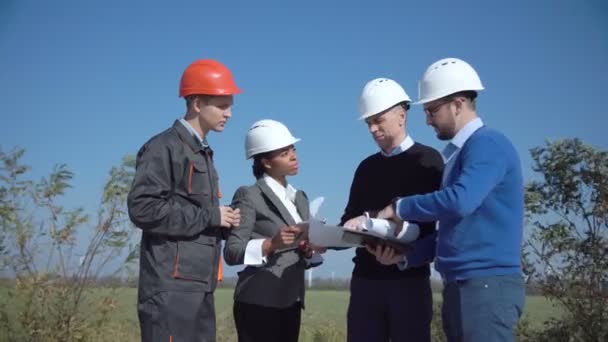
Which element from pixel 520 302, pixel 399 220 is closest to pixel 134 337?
pixel 399 220

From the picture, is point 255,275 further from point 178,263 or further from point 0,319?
point 0,319

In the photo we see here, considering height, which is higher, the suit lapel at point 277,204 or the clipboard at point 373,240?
the suit lapel at point 277,204

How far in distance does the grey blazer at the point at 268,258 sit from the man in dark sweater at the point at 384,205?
477mm

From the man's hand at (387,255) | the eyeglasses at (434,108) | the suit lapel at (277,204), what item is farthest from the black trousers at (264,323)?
the eyeglasses at (434,108)

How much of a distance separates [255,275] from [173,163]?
1.04 metres

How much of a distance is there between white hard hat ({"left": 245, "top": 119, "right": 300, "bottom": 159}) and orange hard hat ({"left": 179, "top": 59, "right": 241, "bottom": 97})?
0.52 metres

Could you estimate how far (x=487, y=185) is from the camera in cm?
322

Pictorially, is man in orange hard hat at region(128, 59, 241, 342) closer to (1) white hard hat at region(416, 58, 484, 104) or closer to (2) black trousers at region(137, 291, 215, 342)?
(2) black trousers at region(137, 291, 215, 342)

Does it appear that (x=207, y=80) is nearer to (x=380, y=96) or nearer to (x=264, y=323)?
(x=380, y=96)

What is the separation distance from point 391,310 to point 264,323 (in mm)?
901

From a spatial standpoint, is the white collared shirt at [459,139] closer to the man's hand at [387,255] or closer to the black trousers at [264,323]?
the man's hand at [387,255]

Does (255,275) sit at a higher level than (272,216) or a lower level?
lower

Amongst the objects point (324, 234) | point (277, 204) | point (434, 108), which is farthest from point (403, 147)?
point (277, 204)

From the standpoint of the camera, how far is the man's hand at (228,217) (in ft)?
12.7
